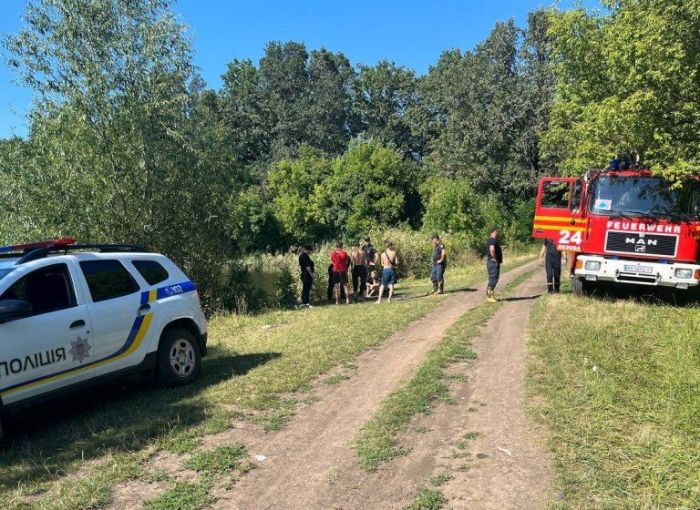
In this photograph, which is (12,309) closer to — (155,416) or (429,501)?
(155,416)

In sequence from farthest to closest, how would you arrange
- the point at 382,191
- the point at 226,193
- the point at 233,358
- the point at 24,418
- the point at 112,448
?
the point at 382,191 → the point at 226,193 → the point at 233,358 → the point at 24,418 → the point at 112,448

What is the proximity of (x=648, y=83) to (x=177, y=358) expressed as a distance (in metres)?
9.78

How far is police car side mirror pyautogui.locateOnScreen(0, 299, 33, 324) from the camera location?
4789 mm

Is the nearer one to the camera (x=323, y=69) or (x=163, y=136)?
(x=163, y=136)

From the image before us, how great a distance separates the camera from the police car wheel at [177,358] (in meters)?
6.46

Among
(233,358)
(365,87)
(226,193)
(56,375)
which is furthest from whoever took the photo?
(365,87)

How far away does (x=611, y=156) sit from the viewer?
12.9 meters

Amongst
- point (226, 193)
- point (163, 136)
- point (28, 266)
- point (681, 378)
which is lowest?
point (681, 378)

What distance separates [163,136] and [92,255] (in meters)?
7.48

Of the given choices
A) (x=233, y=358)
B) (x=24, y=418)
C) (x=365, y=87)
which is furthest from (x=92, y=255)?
(x=365, y=87)

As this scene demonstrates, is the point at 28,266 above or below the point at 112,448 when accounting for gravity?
above

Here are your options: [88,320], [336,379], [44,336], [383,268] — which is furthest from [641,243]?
[44,336]

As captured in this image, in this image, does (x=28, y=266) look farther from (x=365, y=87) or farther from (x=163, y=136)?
(x=365, y=87)

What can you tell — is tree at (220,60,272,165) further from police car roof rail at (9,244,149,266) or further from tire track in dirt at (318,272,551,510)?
tire track in dirt at (318,272,551,510)
